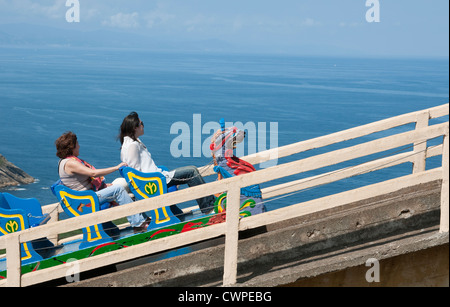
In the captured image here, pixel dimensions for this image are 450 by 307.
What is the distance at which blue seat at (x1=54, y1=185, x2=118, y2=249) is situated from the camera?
596cm

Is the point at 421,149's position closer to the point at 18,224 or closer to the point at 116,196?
the point at 116,196

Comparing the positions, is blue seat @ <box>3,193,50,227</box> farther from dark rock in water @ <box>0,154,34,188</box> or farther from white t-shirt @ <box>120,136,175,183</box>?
dark rock in water @ <box>0,154,34,188</box>

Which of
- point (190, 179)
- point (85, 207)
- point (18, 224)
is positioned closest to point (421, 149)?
point (190, 179)

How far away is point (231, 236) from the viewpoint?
5.36 meters

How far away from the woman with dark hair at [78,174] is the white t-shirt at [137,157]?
299mm

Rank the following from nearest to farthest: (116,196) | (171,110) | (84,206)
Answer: (84,206), (116,196), (171,110)

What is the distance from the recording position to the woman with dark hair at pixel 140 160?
6629 mm

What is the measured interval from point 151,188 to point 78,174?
→ 2.65 ft

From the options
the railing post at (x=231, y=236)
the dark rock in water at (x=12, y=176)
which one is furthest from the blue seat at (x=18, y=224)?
the dark rock in water at (x=12, y=176)

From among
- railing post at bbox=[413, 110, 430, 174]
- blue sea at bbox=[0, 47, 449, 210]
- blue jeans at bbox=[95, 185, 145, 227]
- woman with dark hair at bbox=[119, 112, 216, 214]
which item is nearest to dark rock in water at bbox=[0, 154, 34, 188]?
blue sea at bbox=[0, 47, 449, 210]

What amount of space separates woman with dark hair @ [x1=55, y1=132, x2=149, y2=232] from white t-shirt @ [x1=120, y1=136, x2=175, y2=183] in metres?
0.30
